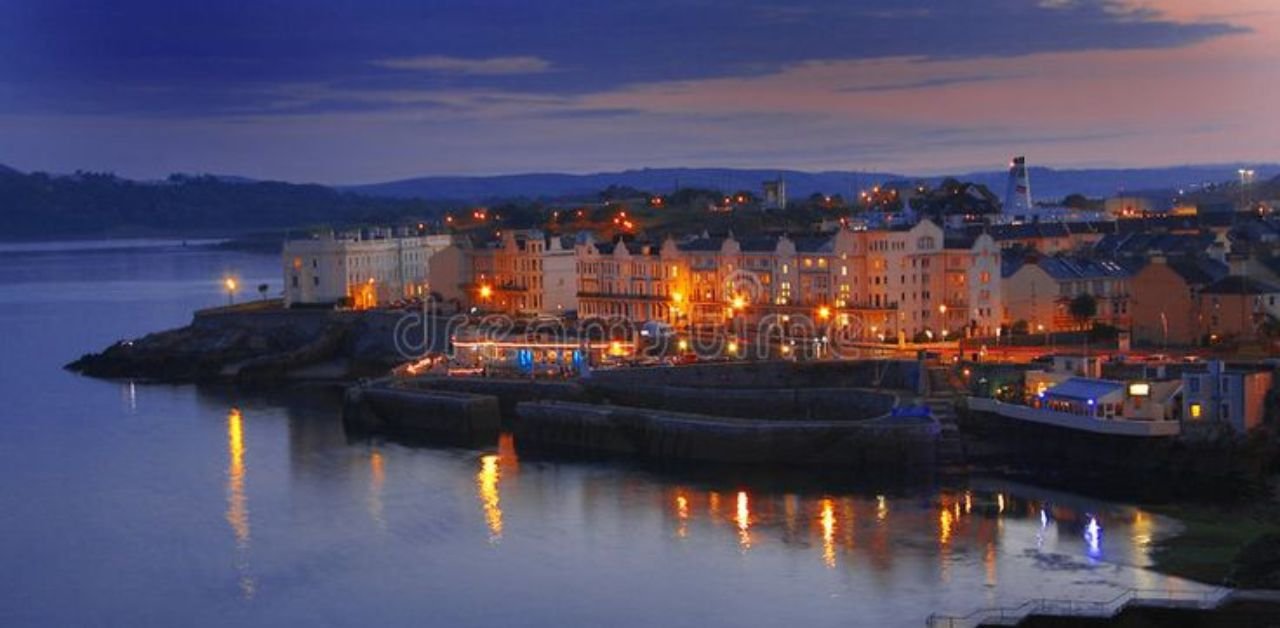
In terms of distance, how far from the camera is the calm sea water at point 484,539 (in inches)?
364

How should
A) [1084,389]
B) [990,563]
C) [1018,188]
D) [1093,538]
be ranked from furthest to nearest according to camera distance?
[1018,188]
[1084,389]
[1093,538]
[990,563]

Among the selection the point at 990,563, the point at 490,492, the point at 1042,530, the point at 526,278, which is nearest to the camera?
the point at 990,563

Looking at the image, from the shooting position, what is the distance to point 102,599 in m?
9.66

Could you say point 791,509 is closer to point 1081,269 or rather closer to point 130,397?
point 1081,269

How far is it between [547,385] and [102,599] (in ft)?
20.4

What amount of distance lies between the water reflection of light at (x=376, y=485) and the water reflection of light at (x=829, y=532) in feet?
8.44

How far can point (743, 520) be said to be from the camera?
1120 cm

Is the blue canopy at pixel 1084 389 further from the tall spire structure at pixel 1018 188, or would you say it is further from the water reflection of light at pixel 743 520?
the tall spire structure at pixel 1018 188

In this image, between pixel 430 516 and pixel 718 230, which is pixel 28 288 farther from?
pixel 430 516

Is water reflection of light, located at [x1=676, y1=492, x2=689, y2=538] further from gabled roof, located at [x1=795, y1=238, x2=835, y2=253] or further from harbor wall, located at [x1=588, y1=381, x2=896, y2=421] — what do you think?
gabled roof, located at [x1=795, y1=238, x2=835, y2=253]

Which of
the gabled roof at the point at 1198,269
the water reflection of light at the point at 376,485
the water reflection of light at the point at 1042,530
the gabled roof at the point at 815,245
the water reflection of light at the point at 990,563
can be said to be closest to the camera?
the water reflection of light at the point at 990,563

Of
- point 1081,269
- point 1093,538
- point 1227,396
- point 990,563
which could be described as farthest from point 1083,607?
point 1081,269

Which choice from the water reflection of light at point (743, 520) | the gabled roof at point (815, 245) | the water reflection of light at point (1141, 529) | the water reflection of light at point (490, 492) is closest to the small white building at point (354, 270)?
the gabled roof at point (815, 245)

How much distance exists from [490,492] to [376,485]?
86 cm
